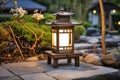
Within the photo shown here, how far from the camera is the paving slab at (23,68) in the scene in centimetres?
714

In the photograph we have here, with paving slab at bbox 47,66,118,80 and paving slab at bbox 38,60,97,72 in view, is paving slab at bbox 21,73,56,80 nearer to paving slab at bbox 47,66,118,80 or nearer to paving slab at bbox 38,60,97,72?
paving slab at bbox 47,66,118,80

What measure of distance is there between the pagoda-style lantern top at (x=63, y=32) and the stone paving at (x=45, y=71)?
0.51 m

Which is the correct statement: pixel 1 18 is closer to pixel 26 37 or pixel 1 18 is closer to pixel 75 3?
pixel 26 37

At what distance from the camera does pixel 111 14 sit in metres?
24.3

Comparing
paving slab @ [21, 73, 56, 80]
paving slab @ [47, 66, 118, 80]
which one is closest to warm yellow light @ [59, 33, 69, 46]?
paving slab @ [47, 66, 118, 80]

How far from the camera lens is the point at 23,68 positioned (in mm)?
7543

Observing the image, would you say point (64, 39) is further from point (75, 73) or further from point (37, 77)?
point (37, 77)

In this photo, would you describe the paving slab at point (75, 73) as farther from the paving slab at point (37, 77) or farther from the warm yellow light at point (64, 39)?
the warm yellow light at point (64, 39)

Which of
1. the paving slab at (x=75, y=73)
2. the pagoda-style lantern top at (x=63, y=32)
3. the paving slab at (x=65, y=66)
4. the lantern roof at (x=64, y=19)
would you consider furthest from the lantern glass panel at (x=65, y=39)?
the paving slab at (x=75, y=73)

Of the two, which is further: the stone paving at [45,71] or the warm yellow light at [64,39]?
the warm yellow light at [64,39]

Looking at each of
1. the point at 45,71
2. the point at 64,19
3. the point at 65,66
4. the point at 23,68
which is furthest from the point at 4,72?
the point at 64,19

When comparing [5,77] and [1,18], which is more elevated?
[1,18]

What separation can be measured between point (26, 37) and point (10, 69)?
6.40 feet

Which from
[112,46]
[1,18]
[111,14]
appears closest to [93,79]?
[112,46]
